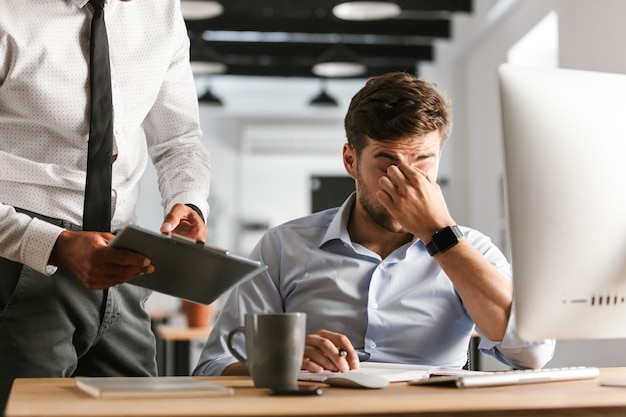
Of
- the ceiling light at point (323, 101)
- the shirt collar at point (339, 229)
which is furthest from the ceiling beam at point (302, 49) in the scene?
the shirt collar at point (339, 229)

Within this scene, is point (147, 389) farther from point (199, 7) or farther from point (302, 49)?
point (302, 49)

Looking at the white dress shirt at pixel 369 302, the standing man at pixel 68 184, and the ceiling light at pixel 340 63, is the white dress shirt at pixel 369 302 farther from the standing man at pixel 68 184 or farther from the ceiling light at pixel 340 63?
the ceiling light at pixel 340 63

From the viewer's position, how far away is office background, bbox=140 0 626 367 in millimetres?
4832

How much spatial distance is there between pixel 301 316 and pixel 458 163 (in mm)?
6885

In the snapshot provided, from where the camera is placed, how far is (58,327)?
5.40 feet

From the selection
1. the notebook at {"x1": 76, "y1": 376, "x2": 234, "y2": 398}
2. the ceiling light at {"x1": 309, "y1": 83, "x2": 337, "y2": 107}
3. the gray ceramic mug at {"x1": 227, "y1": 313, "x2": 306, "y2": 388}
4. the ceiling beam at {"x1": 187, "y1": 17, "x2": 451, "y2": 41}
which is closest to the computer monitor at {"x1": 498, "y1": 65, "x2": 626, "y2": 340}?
the gray ceramic mug at {"x1": 227, "y1": 313, "x2": 306, "y2": 388}

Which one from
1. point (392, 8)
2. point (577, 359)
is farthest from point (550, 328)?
point (392, 8)

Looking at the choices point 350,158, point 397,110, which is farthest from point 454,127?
point 397,110

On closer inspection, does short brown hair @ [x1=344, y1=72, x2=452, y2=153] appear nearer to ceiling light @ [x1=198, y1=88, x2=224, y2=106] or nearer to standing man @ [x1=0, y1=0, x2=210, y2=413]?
standing man @ [x1=0, y1=0, x2=210, y2=413]

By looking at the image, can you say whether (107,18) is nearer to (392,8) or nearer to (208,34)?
(392,8)

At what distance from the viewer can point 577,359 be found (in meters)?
4.91

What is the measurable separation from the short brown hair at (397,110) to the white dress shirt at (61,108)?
0.42 meters

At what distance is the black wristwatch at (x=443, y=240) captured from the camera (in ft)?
5.44

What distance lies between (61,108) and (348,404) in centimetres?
93
